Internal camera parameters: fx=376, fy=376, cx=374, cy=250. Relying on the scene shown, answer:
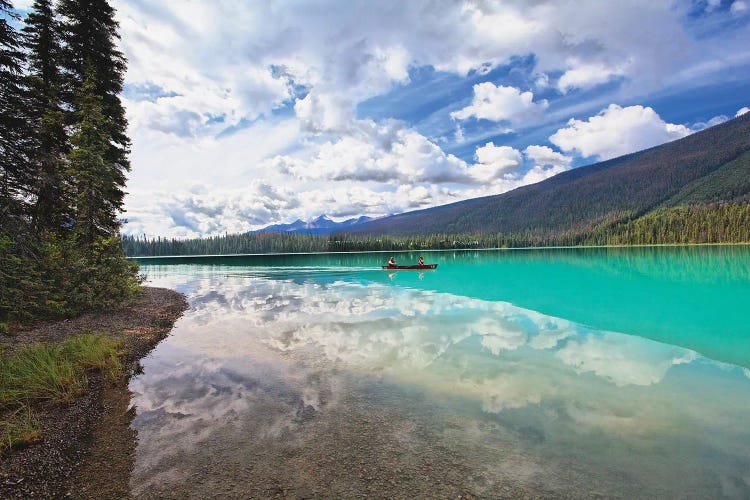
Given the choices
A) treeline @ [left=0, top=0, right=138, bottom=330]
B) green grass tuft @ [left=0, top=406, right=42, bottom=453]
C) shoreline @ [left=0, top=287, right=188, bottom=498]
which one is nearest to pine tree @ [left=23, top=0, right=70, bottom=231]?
treeline @ [left=0, top=0, right=138, bottom=330]

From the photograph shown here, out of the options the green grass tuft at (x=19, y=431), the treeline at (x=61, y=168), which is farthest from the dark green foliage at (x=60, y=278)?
the green grass tuft at (x=19, y=431)

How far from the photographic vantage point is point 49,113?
818 inches

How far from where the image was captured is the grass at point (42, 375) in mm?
8578

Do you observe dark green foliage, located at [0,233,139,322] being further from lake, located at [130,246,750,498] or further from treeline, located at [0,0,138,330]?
lake, located at [130,246,750,498]

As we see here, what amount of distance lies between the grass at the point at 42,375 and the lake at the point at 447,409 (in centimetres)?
154

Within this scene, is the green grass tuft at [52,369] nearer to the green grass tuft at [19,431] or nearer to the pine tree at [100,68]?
the green grass tuft at [19,431]

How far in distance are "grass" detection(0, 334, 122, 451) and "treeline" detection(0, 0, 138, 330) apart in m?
5.32

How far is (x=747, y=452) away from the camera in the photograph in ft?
28.0

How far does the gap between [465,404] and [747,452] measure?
20.8 ft

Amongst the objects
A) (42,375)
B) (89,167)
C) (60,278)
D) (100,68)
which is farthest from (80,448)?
(100,68)

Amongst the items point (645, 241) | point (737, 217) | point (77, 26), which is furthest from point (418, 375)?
point (645, 241)

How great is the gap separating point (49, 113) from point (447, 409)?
25509 mm

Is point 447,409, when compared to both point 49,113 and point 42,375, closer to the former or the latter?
point 42,375

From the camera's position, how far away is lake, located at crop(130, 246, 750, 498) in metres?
7.41
